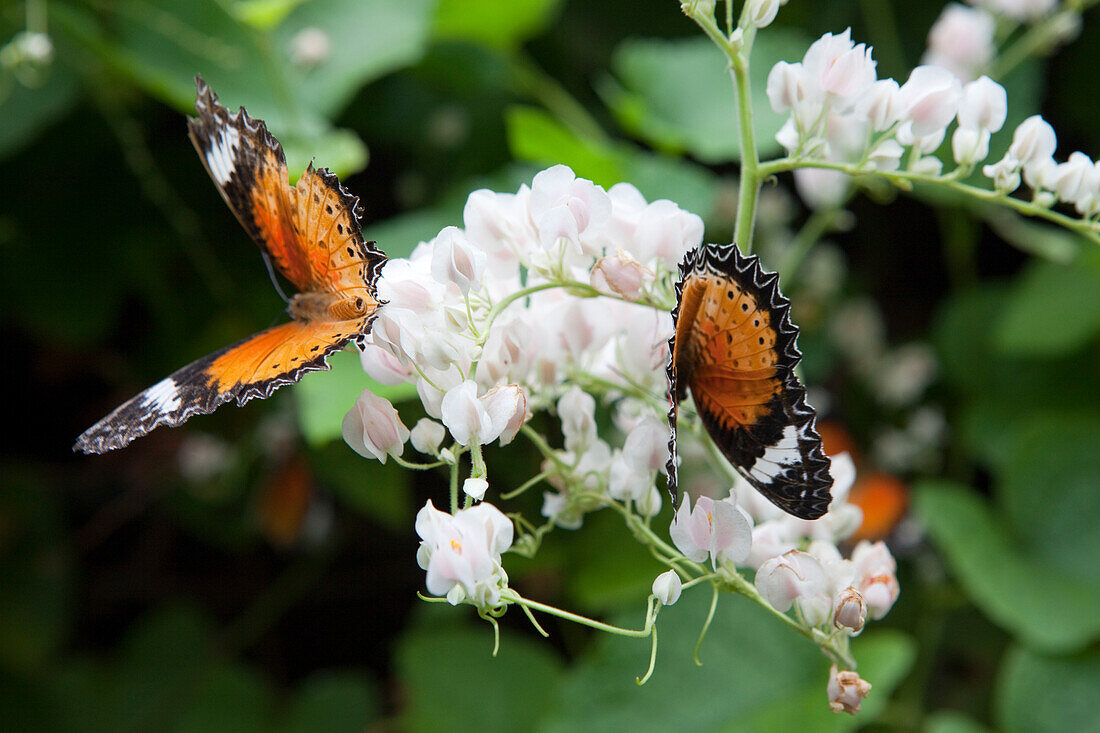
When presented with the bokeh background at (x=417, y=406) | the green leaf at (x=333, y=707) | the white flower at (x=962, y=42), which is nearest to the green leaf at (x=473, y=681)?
the bokeh background at (x=417, y=406)

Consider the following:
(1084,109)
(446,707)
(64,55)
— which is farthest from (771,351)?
(1084,109)

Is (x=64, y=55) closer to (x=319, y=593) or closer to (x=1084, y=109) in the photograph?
(x=319, y=593)

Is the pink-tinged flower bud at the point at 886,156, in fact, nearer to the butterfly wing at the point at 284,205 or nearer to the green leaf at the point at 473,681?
the butterfly wing at the point at 284,205

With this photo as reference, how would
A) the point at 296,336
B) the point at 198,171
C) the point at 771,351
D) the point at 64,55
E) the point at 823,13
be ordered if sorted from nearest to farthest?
the point at 771,351 < the point at 296,336 < the point at 64,55 < the point at 198,171 < the point at 823,13

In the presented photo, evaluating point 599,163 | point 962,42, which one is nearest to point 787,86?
point 599,163

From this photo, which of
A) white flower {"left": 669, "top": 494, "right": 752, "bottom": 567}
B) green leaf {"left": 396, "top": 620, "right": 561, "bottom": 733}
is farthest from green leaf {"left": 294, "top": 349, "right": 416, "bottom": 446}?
green leaf {"left": 396, "top": 620, "right": 561, "bottom": 733}

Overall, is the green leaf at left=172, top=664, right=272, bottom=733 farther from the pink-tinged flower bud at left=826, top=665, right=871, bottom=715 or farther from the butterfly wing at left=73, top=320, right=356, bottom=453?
the pink-tinged flower bud at left=826, top=665, right=871, bottom=715
